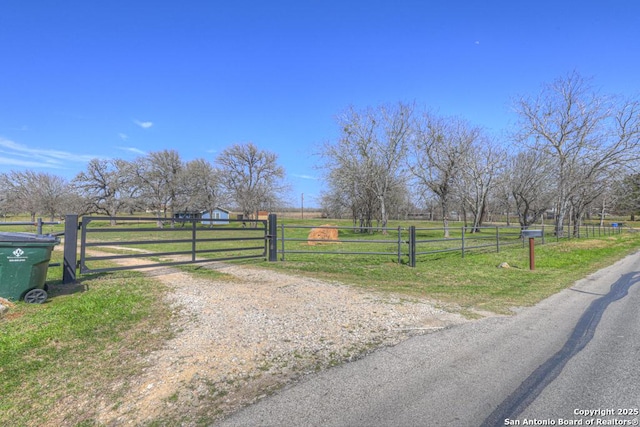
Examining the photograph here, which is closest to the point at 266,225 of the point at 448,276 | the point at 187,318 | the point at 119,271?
the point at 119,271

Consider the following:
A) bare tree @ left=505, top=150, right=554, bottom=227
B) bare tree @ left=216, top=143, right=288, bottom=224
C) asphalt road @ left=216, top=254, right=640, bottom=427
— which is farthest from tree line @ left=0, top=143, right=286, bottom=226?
asphalt road @ left=216, top=254, right=640, bottom=427

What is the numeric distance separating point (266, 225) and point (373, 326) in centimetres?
714

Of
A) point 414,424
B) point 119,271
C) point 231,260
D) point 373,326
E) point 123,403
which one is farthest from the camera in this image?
point 231,260

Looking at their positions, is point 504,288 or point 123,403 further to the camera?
point 504,288

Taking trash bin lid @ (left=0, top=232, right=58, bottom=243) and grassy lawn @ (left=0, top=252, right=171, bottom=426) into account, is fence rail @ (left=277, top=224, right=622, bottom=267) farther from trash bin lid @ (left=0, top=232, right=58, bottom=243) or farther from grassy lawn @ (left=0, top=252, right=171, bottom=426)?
trash bin lid @ (left=0, top=232, right=58, bottom=243)

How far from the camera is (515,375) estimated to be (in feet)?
11.1

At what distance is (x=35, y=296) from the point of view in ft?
18.5

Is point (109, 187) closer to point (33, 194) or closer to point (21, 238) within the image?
point (33, 194)

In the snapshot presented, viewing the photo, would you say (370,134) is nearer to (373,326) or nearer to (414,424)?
(373,326)

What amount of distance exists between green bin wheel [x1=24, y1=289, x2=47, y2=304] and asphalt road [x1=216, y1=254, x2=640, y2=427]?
15.8 feet

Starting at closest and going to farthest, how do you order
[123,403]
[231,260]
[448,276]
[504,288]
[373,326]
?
[123,403] < [373,326] < [504,288] < [448,276] < [231,260]

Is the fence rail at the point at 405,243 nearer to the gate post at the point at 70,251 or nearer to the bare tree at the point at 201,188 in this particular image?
the gate post at the point at 70,251

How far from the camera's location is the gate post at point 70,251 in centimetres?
707

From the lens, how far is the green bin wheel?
5574mm
